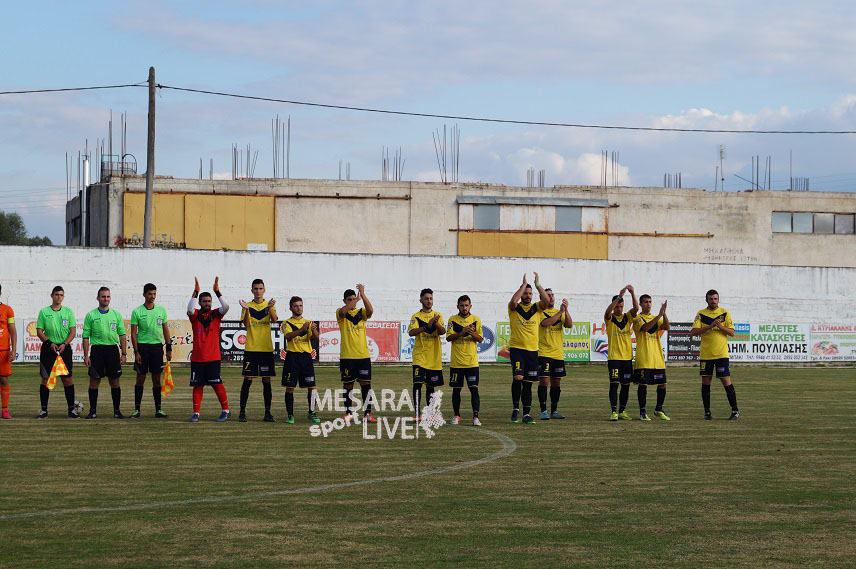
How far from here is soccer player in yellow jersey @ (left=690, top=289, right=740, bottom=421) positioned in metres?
20.2

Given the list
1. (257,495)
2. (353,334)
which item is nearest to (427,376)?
(353,334)

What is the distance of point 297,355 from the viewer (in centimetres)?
1936

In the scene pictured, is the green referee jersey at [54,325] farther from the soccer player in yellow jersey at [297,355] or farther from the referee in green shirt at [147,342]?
the soccer player in yellow jersey at [297,355]

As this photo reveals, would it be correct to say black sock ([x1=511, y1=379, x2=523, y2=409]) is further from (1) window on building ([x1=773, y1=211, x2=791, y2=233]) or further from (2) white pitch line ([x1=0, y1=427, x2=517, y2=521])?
(1) window on building ([x1=773, y1=211, x2=791, y2=233])

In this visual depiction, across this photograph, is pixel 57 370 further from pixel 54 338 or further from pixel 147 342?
pixel 147 342

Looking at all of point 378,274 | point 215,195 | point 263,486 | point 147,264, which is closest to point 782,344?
point 378,274

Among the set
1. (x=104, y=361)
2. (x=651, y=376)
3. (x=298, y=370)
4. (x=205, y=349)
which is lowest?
(x=651, y=376)

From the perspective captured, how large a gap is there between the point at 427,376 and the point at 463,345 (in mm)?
799

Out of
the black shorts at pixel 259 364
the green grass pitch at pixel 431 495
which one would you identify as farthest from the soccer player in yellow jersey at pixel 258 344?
the green grass pitch at pixel 431 495

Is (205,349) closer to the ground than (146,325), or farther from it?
closer to the ground

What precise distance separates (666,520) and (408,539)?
2515mm

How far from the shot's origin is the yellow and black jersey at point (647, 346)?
20391 millimetres

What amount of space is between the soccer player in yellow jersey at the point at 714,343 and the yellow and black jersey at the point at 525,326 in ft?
9.76

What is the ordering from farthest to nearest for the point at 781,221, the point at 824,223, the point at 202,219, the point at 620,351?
the point at 824,223 → the point at 781,221 → the point at 202,219 → the point at 620,351
